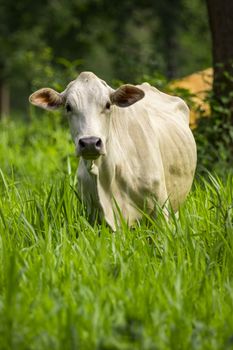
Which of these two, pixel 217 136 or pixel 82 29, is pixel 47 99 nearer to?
pixel 217 136

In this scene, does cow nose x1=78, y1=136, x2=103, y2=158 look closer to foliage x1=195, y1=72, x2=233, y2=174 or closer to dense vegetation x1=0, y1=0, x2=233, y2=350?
dense vegetation x1=0, y1=0, x2=233, y2=350

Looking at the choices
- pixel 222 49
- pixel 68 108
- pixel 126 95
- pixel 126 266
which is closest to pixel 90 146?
pixel 68 108

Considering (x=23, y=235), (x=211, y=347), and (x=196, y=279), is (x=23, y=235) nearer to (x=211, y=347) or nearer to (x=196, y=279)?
(x=196, y=279)

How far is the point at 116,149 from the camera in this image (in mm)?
5355

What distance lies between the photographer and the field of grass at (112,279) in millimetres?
3555

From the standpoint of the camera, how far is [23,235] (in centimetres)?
506

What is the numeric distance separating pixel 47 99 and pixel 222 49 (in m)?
2.92

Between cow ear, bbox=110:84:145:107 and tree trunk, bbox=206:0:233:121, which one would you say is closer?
cow ear, bbox=110:84:145:107

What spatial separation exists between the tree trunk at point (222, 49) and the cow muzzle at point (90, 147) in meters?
3.00

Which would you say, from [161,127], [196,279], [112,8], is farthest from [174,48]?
[196,279]

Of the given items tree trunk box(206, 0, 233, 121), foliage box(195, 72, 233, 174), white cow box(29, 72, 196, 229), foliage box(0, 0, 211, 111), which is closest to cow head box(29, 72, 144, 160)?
white cow box(29, 72, 196, 229)

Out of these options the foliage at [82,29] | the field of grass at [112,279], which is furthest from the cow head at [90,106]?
the foliage at [82,29]

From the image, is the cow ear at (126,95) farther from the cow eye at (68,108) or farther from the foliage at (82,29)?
the foliage at (82,29)

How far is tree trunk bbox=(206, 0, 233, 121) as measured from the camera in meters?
7.64
